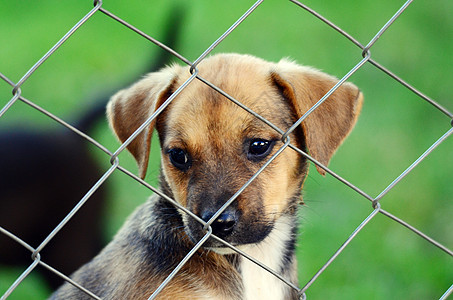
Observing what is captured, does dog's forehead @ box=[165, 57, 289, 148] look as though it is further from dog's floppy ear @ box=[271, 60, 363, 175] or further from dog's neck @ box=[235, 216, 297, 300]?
dog's neck @ box=[235, 216, 297, 300]

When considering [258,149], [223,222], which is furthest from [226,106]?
[223,222]

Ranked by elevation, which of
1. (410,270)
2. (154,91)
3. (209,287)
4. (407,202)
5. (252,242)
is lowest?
(209,287)

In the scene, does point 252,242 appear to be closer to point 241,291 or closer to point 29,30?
point 241,291

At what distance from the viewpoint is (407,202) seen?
5098mm

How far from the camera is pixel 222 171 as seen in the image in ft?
9.29

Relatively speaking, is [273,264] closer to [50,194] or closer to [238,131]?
[238,131]

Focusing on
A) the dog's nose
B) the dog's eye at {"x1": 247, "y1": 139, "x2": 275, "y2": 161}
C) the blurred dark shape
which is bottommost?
the blurred dark shape

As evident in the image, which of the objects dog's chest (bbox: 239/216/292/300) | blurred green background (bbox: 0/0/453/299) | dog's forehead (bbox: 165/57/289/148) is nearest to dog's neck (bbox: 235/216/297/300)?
dog's chest (bbox: 239/216/292/300)

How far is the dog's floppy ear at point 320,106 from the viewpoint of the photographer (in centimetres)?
293

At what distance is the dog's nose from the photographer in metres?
2.60

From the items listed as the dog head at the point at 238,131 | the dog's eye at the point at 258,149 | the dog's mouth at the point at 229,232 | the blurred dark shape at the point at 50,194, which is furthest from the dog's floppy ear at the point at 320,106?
the blurred dark shape at the point at 50,194

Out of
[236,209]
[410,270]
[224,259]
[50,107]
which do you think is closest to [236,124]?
[236,209]

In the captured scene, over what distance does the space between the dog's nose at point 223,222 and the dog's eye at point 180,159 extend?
428 millimetres

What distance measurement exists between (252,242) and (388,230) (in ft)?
7.69
